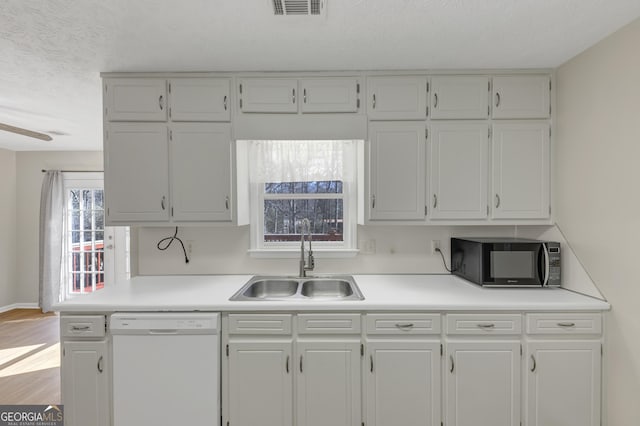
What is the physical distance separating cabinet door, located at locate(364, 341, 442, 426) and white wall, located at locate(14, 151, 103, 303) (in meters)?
4.80

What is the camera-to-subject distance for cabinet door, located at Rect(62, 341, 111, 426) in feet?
6.16

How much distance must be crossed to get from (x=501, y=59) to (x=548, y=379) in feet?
6.39

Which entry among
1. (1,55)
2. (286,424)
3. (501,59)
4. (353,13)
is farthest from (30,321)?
(501,59)

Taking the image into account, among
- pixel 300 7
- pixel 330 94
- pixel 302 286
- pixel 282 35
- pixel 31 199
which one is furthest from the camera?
pixel 31 199

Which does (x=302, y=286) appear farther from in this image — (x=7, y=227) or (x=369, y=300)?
(x=7, y=227)

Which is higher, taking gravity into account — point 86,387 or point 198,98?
point 198,98

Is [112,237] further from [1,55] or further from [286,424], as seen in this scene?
[286,424]

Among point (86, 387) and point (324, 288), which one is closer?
point (86, 387)

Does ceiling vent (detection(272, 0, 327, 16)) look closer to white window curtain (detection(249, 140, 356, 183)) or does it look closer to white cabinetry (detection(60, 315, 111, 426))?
white window curtain (detection(249, 140, 356, 183))

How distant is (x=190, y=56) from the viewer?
2025mm

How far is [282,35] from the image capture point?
5.88 feet

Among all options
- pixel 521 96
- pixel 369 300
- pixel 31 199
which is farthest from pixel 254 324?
pixel 31 199

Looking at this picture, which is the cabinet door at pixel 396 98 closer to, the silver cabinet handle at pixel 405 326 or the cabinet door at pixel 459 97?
the cabinet door at pixel 459 97

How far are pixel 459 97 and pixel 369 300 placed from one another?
149 cm
